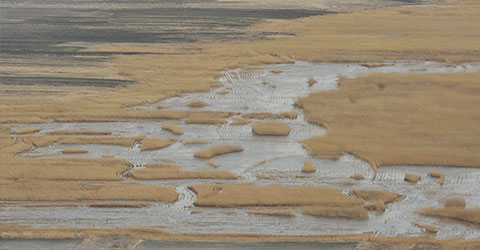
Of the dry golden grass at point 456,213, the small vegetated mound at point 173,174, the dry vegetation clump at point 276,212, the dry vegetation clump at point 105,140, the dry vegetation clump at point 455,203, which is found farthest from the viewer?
the dry vegetation clump at point 105,140

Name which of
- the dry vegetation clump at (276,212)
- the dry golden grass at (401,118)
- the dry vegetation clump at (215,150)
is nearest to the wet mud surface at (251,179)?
Result: the dry vegetation clump at (276,212)

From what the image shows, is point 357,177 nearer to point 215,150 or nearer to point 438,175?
point 438,175

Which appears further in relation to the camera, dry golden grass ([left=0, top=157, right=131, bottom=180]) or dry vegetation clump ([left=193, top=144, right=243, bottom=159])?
dry vegetation clump ([left=193, top=144, right=243, bottom=159])

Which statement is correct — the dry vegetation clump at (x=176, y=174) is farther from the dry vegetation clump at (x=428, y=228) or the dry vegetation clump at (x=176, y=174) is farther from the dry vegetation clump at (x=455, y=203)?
the dry vegetation clump at (x=455, y=203)

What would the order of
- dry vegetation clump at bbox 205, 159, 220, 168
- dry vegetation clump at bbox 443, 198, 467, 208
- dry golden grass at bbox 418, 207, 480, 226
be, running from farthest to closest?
dry vegetation clump at bbox 205, 159, 220, 168 → dry vegetation clump at bbox 443, 198, 467, 208 → dry golden grass at bbox 418, 207, 480, 226

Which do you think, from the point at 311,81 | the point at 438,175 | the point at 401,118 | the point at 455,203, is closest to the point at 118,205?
the point at 455,203

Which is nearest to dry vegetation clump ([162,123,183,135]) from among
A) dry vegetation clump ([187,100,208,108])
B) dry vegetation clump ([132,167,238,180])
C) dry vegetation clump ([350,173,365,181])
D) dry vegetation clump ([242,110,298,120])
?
dry vegetation clump ([187,100,208,108])

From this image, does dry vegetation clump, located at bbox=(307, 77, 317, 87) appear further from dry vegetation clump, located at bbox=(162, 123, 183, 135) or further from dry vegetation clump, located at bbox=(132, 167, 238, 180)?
dry vegetation clump, located at bbox=(132, 167, 238, 180)
